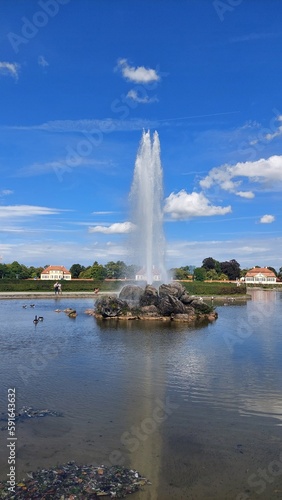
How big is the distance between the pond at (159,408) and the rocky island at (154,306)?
11471 mm

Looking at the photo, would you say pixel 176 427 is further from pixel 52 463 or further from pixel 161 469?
pixel 52 463

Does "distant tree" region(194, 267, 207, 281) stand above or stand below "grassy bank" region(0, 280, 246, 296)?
above

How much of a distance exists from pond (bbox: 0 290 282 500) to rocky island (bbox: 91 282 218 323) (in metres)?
11.5

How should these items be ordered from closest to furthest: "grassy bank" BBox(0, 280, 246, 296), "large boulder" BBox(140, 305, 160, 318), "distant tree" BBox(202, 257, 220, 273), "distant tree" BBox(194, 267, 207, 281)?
"large boulder" BBox(140, 305, 160, 318) < "grassy bank" BBox(0, 280, 246, 296) < "distant tree" BBox(194, 267, 207, 281) < "distant tree" BBox(202, 257, 220, 273)

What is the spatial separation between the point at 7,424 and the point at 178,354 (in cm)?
1281

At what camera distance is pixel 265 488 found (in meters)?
10.2

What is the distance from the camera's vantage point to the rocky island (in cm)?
4178

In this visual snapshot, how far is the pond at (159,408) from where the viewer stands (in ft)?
35.3

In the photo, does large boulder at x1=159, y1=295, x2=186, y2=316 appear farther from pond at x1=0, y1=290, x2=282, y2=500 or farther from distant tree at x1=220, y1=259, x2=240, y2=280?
distant tree at x1=220, y1=259, x2=240, y2=280

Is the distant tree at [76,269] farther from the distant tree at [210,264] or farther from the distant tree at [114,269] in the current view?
the distant tree at [210,264]

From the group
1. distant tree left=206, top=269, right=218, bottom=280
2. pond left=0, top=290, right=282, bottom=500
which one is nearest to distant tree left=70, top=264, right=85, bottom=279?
distant tree left=206, top=269, right=218, bottom=280

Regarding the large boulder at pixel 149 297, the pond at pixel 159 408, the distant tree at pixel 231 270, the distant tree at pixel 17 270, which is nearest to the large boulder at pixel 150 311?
the large boulder at pixel 149 297

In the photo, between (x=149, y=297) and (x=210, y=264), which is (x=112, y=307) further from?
(x=210, y=264)

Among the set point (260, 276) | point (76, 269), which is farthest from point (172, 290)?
point (260, 276)
